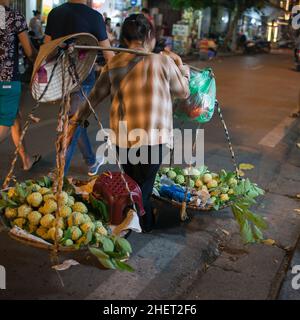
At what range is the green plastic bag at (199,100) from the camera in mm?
3666

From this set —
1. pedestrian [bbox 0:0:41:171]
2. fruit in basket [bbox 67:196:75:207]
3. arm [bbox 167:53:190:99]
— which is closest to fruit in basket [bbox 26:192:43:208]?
fruit in basket [bbox 67:196:75:207]

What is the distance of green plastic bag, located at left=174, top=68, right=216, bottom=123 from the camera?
12.0ft

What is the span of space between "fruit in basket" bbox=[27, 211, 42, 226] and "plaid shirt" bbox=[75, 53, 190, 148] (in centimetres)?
81

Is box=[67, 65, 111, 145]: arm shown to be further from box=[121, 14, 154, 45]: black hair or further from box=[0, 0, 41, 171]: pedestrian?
box=[0, 0, 41, 171]: pedestrian

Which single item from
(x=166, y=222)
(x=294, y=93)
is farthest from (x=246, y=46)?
(x=166, y=222)

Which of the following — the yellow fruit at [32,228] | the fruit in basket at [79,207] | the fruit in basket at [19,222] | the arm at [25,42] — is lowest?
the yellow fruit at [32,228]

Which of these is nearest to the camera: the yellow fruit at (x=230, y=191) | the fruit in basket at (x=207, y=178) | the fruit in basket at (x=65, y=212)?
the fruit in basket at (x=65, y=212)

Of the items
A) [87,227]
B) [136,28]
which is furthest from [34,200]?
[136,28]

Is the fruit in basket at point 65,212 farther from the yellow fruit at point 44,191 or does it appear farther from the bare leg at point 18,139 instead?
the bare leg at point 18,139

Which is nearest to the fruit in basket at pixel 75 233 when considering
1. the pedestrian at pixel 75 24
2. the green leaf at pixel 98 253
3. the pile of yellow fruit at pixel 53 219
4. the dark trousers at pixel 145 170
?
the pile of yellow fruit at pixel 53 219

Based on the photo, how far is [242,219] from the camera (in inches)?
147

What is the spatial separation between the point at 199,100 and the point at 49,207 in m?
1.48

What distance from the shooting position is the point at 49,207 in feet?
10.3

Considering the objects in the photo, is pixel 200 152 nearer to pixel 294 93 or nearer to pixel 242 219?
pixel 242 219
